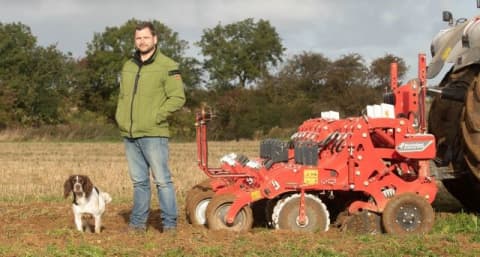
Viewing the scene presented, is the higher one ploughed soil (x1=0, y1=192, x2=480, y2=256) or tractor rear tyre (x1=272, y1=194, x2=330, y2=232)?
tractor rear tyre (x1=272, y1=194, x2=330, y2=232)

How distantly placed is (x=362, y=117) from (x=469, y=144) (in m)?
1.05

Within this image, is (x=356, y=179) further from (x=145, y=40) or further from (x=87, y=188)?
(x=87, y=188)

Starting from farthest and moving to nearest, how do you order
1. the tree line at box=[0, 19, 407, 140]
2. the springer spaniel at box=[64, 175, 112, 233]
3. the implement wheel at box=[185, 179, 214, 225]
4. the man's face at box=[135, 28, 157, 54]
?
1. the tree line at box=[0, 19, 407, 140]
2. the implement wheel at box=[185, 179, 214, 225]
3. the springer spaniel at box=[64, 175, 112, 233]
4. the man's face at box=[135, 28, 157, 54]

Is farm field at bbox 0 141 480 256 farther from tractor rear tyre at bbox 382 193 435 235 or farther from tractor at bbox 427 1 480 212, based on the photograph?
tractor at bbox 427 1 480 212

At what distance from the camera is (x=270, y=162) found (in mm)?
8242

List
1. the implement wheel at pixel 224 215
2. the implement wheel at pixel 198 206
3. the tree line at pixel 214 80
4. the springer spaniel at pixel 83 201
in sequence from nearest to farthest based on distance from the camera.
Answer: the implement wheel at pixel 224 215
the springer spaniel at pixel 83 201
the implement wheel at pixel 198 206
the tree line at pixel 214 80

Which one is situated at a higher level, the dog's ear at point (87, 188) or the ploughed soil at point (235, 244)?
the dog's ear at point (87, 188)

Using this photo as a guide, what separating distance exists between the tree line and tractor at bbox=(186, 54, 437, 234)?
2377 cm

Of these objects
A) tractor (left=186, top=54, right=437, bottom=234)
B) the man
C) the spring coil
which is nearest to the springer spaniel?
the man

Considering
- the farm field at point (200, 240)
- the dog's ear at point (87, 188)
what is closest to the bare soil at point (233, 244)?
the farm field at point (200, 240)

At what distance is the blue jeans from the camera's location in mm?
7555

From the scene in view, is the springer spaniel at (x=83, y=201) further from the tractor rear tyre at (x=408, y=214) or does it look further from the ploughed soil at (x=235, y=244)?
the tractor rear tyre at (x=408, y=214)

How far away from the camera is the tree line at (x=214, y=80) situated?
39.8 meters

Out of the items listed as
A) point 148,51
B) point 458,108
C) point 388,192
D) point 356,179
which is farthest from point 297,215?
point 458,108
